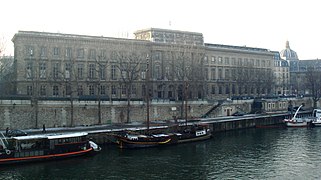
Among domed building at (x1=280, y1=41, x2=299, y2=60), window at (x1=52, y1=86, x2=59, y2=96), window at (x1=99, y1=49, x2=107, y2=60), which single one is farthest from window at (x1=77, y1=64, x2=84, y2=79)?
domed building at (x1=280, y1=41, x2=299, y2=60)

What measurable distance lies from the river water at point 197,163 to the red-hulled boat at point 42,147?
1.04m

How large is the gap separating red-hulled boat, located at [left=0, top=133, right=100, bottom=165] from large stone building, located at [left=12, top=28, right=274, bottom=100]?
18.6 meters

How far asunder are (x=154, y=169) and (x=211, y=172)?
5696 mm

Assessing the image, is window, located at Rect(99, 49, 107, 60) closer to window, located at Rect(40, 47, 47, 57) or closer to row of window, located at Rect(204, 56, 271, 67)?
window, located at Rect(40, 47, 47, 57)

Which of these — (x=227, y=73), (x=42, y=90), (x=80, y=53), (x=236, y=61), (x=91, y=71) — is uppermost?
(x=236, y=61)

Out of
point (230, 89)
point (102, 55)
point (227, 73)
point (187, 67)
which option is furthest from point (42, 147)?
point (227, 73)

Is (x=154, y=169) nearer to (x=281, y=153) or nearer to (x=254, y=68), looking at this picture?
(x=281, y=153)

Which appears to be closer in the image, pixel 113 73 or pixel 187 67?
pixel 113 73

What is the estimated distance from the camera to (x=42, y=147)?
42.6m

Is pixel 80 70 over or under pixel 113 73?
over

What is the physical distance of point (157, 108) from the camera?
230 feet

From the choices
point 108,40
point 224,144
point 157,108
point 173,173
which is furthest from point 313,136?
point 108,40

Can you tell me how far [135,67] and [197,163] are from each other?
108 ft

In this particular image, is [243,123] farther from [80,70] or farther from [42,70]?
[42,70]
